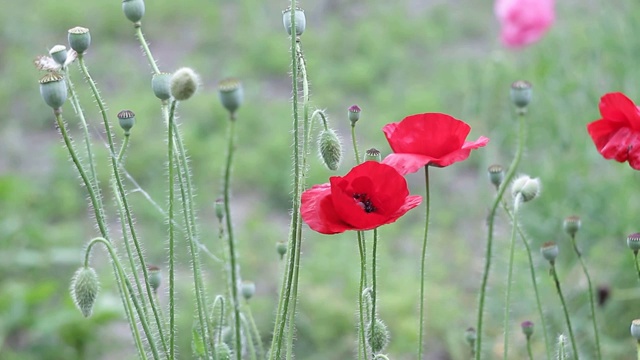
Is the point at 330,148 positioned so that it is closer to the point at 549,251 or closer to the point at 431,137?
the point at 431,137

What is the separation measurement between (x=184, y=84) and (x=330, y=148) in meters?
0.21

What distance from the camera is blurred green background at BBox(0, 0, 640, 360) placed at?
193 cm

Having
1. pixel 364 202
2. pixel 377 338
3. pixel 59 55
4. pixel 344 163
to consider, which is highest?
pixel 344 163

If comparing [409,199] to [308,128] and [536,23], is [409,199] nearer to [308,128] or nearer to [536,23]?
[308,128]

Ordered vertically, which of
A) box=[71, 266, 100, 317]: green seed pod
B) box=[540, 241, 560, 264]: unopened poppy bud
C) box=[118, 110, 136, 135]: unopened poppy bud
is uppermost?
box=[118, 110, 136, 135]: unopened poppy bud

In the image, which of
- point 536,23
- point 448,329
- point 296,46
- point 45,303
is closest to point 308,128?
point 296,46

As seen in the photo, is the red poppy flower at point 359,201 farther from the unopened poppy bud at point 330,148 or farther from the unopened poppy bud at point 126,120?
the unopened poppy bud at point 126,120

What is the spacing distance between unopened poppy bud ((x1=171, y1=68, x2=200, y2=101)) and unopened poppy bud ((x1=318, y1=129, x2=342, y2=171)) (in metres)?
0.19

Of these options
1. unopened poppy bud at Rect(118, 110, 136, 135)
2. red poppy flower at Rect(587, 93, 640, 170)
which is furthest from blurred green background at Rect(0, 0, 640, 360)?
unopened poppy bud at Rect(118, 110, 136, 135)

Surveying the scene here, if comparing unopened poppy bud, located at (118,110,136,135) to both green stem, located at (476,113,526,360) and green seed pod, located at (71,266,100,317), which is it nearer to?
green seed pod, located at (71,266,100,317)

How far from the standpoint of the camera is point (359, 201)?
79 cm

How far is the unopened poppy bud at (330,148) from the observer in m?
0.82

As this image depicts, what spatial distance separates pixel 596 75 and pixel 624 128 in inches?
54.6

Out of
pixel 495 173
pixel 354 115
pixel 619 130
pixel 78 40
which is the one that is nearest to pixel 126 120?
pixel 78 40
